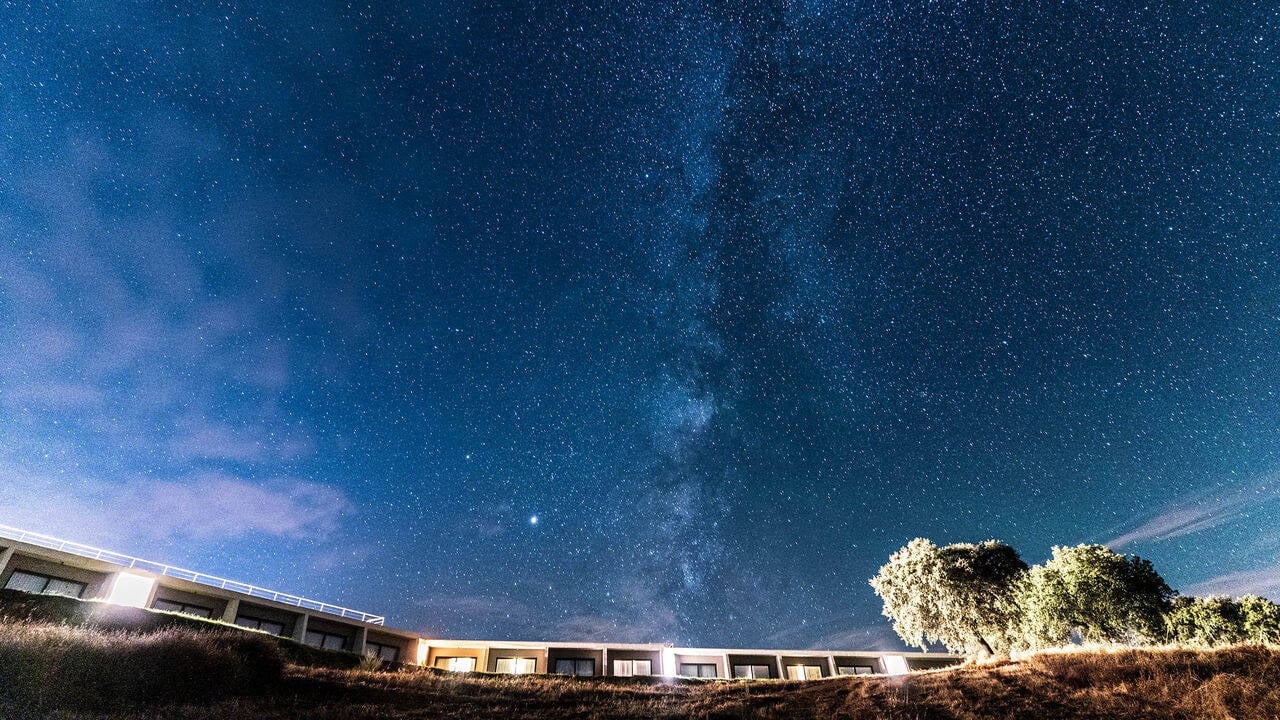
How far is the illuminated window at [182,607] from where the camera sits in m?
35.2

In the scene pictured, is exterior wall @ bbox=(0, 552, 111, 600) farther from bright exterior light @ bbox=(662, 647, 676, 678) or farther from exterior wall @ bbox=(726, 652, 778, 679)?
exterior wall @ bbox=(726, 652, 778, 679)

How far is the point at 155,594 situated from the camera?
115 ft

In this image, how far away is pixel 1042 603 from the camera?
36750 mm

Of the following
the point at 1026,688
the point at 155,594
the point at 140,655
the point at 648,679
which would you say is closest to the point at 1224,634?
the point at 1026,688

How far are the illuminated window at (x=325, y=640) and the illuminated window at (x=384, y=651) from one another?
8.80ft

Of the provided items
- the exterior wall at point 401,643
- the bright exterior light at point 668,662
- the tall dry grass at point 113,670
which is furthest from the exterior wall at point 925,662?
the tall dry grass at point 113,670

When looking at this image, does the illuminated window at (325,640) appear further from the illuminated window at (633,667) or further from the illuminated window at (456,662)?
the illuminated window at (633,667)

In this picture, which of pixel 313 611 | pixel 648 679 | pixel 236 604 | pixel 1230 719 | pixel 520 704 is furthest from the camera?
pixel 313 611

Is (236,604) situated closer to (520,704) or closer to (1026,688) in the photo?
(520,704)

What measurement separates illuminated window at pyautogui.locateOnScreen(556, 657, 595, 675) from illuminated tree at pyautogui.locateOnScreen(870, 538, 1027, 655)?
32.7 metres

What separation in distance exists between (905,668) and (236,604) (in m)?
69.7

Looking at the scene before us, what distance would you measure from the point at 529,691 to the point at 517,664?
41638mm

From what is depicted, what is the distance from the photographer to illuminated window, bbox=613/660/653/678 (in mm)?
59031

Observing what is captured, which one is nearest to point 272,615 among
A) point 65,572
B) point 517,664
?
point 65,572
